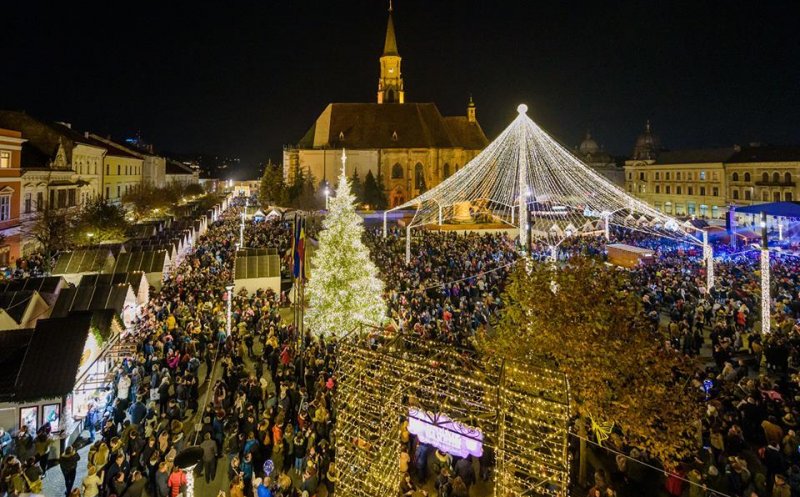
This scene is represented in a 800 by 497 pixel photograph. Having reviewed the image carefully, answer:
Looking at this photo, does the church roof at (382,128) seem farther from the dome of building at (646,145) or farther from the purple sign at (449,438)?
the purple sign at (449,438)

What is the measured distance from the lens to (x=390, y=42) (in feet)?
221

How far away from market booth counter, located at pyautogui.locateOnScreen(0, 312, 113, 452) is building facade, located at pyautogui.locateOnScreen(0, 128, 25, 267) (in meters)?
16.4

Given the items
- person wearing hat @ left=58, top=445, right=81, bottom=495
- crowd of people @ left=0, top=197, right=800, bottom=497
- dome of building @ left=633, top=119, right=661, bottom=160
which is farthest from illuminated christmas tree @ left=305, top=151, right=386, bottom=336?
dome of building @ left=633, top=119, right=661, bottom=160

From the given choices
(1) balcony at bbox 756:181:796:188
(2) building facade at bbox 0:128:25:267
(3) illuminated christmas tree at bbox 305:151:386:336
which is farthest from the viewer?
(1) balcony at bbox 756:181:796:188

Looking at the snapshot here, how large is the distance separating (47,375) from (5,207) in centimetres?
1924

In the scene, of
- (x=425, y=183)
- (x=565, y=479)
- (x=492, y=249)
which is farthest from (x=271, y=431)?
(x=425, y=183)

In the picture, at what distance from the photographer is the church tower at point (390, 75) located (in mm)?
67062

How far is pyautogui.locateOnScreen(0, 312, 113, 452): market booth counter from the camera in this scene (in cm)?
959

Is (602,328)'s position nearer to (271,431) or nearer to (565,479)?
(565,479)

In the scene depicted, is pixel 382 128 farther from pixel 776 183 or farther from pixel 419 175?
pixel 776 183

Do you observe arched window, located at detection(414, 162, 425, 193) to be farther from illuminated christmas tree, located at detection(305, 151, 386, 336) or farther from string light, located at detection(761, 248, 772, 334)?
string light, located at detection(761, 248, 772, 334)

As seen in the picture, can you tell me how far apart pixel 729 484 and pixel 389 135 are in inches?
2424

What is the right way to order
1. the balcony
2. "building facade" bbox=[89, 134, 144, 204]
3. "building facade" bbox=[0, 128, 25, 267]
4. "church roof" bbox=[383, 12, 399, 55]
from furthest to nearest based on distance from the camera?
1. "church roof" bbox=[383, 12, 399, 55]
2. the balcony
3. "building facade" bbox=[89, 134, 144, 204]
4. "building facade" bbox=[0, 128, 25, 267]

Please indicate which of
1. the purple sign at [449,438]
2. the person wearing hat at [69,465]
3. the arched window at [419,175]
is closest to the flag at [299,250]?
the person wearing hat at [69,465]
